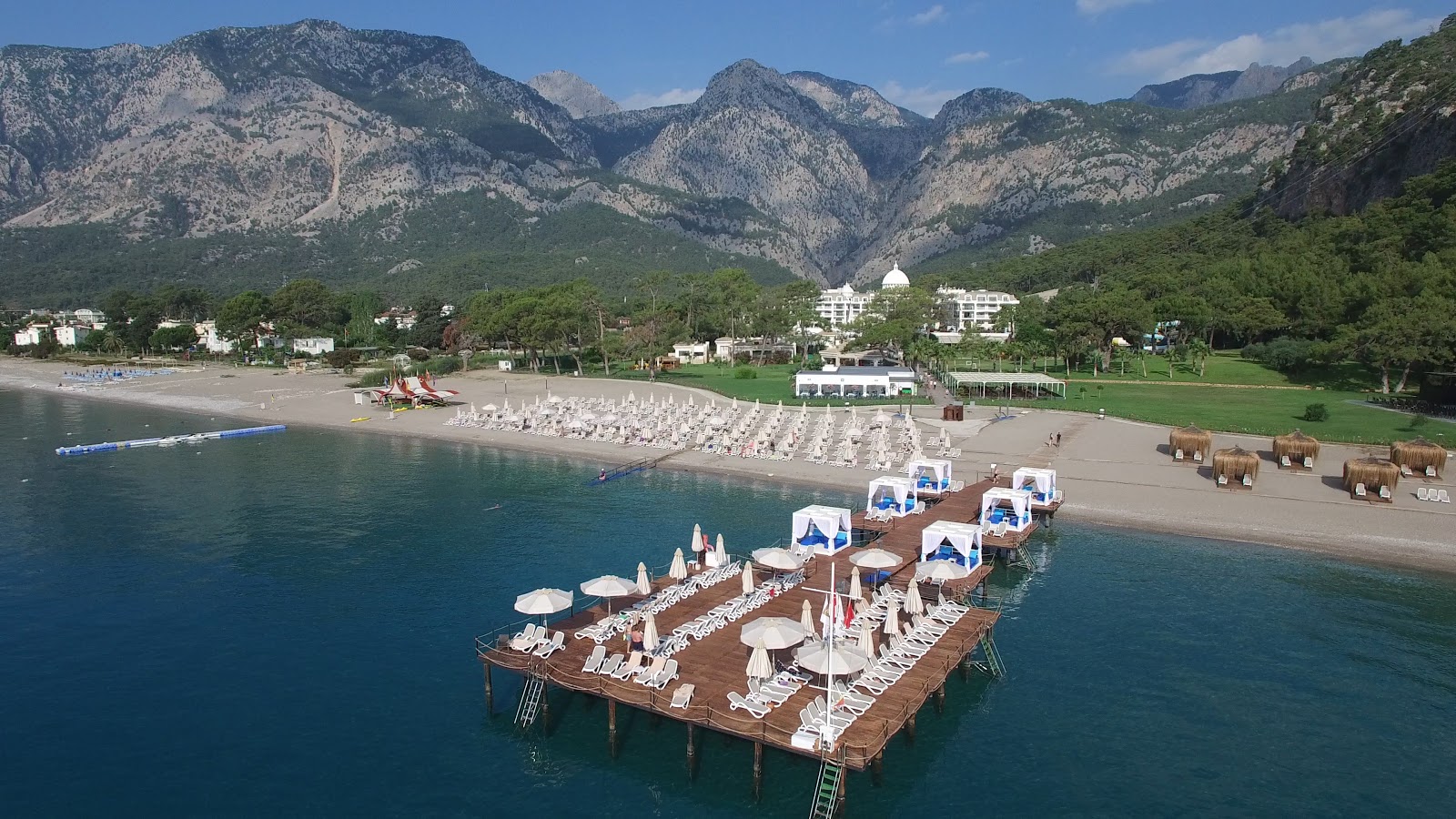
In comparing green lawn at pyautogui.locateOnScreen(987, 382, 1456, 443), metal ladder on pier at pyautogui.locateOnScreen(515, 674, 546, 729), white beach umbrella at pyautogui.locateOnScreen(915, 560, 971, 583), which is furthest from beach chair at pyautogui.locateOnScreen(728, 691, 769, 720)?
green lawn at pyautogui.locateOnScreen(987, 382, 1456, 443)

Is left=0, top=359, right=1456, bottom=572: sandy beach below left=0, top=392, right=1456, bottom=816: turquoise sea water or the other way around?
the other way around

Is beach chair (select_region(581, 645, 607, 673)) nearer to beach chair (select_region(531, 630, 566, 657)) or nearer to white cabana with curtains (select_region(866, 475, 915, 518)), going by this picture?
beach chair (select_region(531, 630, 566, 657))

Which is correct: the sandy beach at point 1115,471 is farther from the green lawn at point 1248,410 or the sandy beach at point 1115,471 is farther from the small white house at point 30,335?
the small white house at point 30,335

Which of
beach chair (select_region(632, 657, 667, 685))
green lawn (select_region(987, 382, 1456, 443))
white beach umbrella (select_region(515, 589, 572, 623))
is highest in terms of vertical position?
green lawn (select_region(987, 382, 1456, 443))

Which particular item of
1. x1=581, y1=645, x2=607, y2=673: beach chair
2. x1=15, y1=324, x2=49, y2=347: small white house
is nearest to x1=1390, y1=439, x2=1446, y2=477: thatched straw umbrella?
x1=581, y1=645, x2=607, y2=673: beach chair

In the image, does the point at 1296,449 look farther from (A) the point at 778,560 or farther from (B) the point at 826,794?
(B) the point at 826,794

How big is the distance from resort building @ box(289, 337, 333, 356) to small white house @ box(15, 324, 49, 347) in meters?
56.5

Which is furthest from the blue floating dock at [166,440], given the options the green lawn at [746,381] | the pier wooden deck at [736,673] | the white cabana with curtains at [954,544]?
the white cabana with curtains at [954,544]

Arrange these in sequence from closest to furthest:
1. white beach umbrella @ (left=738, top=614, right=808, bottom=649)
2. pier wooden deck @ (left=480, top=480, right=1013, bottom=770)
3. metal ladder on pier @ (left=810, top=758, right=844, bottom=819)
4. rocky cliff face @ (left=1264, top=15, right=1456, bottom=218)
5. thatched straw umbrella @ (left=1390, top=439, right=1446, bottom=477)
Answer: metal ladder on pier @ (left=810, top=758, right=844, bottom=819), pier wooden deck @ (left=480, top=480, right=1013, bottom=770), white beach umbrella @ (left=738, top=614, right=808, bottom=649), thatched straw umbrella @ (left=1390, top=439, right=1446, bottom=477), rocky cliff face @ (left=1264, top=15, right=1456, bottom=218)

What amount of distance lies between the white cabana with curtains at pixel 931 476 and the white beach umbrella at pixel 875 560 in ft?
46.1

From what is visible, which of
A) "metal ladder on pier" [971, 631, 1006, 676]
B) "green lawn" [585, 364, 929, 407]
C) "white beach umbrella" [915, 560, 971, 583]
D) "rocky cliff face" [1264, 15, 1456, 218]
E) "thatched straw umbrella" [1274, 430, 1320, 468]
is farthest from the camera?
"rocky cliff face" [1264, 15, 1456, 218]

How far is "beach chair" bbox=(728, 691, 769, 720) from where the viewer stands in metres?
18.0

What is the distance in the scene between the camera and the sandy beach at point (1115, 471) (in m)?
33.4

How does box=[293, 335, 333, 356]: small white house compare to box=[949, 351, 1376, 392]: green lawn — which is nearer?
box=[949, 351, 1376, 392]: green lawn
